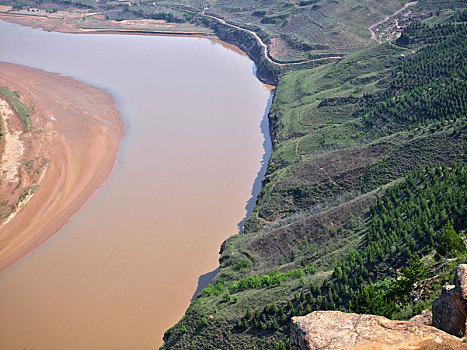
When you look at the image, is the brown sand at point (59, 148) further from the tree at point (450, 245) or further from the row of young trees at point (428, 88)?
the tree at point (450, 245)

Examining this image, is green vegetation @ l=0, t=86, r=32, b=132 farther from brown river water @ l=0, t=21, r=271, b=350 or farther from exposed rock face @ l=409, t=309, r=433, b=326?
exposed rock face @ l=409, t=309, r=433, b=326

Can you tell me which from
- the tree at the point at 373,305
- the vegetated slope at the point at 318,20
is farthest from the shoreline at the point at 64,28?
the tree at the point at 373,305

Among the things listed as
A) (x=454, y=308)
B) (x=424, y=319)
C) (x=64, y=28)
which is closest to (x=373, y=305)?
(x=424, y=319)

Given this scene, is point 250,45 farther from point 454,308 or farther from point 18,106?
point 454,308

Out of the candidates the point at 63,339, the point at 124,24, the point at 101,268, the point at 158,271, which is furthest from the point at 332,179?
the point at 124,24

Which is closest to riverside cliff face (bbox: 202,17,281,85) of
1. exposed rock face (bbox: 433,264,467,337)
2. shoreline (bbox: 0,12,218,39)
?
shoreline (bbox: 0,12,218,39)

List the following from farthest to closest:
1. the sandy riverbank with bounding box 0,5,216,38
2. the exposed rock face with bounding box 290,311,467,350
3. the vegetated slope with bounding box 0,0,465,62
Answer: the sandy riverbank with bounding box 0,5,216,38, the vegetated slope with bounding box 0,0,465,62, the exposed rock face with bounding box 290,311,467,350

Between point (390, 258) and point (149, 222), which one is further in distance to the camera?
point (149, 222)
